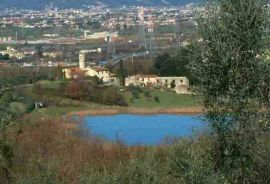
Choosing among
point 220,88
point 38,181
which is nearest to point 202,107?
point 220,88

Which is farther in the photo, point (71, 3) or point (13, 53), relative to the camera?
point (71, 3)

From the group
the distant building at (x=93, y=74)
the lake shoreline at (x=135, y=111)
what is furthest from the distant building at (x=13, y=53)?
the lake shoreline at (x=135, y=111)

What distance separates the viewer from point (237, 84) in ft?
27.0

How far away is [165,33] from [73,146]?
80260mm

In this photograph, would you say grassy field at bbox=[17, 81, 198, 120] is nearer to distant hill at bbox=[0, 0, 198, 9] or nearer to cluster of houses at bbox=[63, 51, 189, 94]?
cluster of houses at bbox=[63, 51, 189, 94]

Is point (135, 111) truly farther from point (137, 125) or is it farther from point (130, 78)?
point (130, 78)

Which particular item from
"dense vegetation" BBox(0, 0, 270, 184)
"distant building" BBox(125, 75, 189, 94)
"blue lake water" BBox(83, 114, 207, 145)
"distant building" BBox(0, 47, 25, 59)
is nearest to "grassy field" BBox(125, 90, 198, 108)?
"distant building" BBox(125, 75, 189, 94)

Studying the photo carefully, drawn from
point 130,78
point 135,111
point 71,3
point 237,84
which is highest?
point 71,3

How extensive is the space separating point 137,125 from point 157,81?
1498cm

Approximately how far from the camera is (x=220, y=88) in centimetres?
841

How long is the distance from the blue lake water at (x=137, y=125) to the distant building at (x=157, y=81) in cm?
560

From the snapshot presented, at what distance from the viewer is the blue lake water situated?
40656 mm

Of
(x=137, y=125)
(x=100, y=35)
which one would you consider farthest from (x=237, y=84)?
(x=100, y=35)

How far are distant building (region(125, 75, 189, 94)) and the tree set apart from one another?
48184 mm
